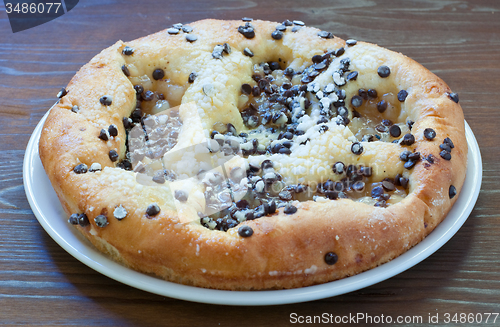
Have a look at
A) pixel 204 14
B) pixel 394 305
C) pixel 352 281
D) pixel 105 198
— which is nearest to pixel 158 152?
pixel 105 198

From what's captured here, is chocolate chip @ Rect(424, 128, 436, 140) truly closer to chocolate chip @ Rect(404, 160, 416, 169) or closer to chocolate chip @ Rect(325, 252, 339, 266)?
chocolate chip @ Rect(404, 160, 416, 169)

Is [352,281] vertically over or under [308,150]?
under

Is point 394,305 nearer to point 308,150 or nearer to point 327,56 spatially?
point 308,150

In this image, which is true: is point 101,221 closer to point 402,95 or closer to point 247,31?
point 247,31

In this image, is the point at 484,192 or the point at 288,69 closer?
the point at 484,192

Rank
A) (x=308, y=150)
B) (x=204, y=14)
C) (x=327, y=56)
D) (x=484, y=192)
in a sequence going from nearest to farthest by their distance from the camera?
(x=308, y=150)
(x=484, y=192)
(x=327, y=56)
(x=204, y=14)

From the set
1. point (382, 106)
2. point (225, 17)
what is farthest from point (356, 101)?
point (225, 17)
